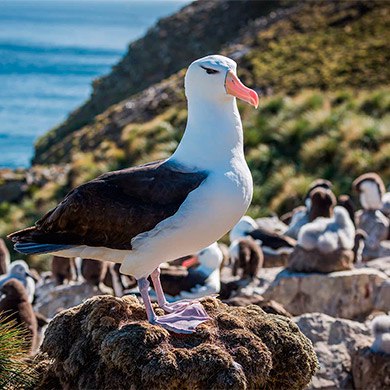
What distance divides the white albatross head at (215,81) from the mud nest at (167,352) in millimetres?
1305

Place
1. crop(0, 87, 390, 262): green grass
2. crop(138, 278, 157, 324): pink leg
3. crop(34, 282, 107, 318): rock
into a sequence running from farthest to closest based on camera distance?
crop(0, 87, 390, 262): green grass, crop(34, 282, 107, 318): rock, crop(138, 278, 157, 324): pink leg

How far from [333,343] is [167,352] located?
10.0ft

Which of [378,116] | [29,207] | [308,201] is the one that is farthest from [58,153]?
[308,201]

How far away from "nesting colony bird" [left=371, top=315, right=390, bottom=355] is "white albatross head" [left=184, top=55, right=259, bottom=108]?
8.38 ft

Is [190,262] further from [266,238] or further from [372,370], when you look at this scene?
[372,370]

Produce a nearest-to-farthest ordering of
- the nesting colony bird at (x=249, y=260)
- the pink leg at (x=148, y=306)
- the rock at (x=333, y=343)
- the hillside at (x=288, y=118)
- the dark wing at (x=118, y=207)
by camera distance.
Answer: the pink leg at (x=148, y=306) → the dark wing at (x=118, y=207) → the rock at (x=333, y=343) → the nesting colony bird at (x=249, y=260) → the hillside at (x=288, y=118)

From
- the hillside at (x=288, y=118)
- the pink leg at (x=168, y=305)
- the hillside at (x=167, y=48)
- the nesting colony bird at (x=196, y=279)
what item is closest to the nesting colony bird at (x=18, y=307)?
the nesting colony bird at (x=196, y=279)

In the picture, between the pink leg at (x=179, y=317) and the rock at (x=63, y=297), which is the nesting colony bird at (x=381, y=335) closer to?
the pink leg at (x=179, y=317)

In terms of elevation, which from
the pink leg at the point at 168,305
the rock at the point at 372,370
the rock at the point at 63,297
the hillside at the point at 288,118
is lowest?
the hillside at the point at 288,118

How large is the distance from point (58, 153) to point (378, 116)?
62.0 ft

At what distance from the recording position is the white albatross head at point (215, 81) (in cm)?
595

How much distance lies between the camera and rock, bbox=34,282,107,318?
38.2 ft

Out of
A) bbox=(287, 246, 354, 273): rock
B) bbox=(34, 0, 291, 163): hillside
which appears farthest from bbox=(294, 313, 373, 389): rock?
bbox=(34, 0, 291, 163): hillside

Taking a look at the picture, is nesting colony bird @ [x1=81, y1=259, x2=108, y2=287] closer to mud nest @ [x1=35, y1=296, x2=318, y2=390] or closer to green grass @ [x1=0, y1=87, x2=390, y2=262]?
mud nest @ [x1=35, y1=296, x2=318, y2=390]
